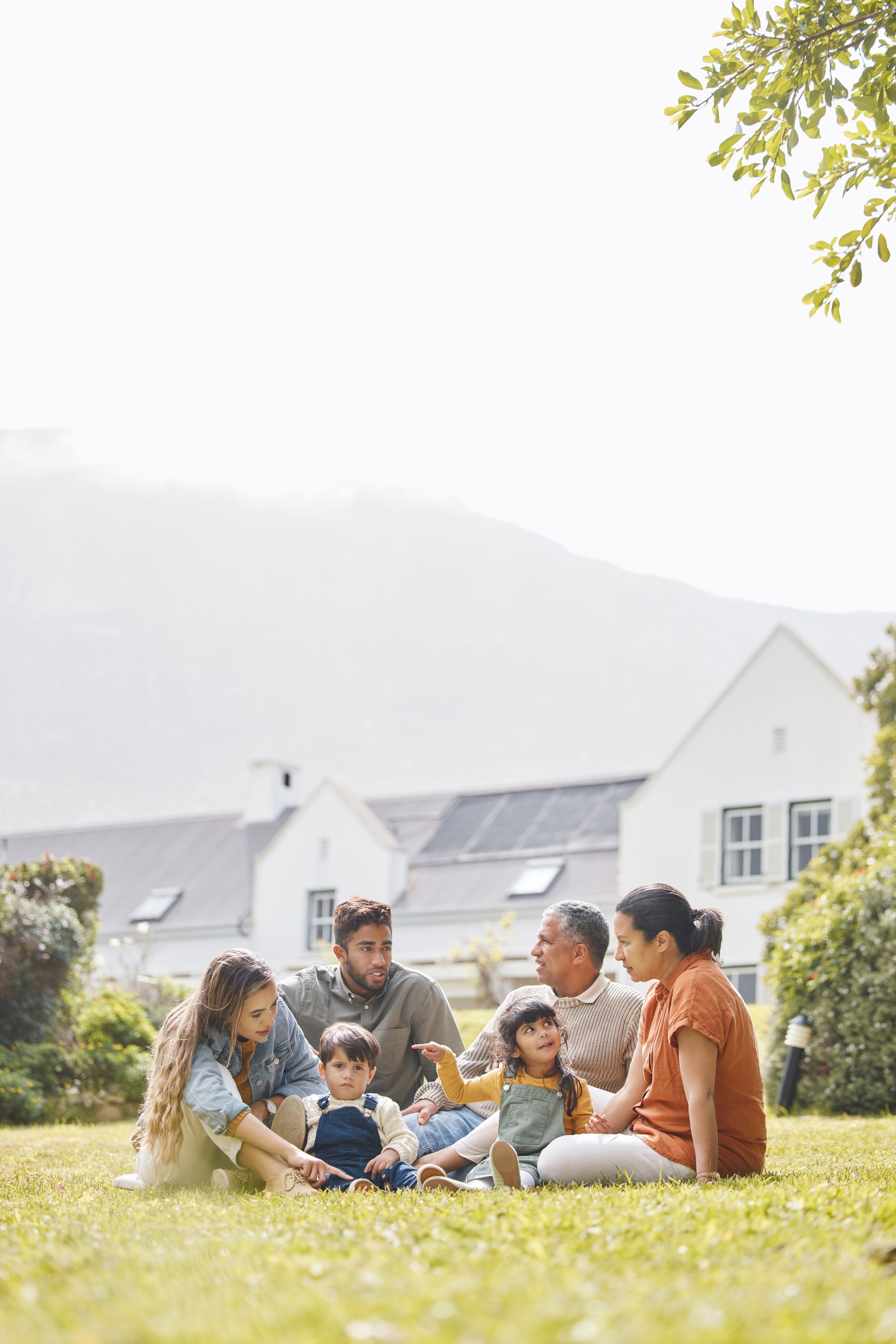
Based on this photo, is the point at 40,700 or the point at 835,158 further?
the point at 40,700

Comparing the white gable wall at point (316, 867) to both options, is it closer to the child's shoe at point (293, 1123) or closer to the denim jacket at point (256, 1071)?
the denim jacket at point (256, 1071)

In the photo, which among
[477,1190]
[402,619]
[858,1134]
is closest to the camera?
[477,1190]

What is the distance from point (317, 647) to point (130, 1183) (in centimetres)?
13399

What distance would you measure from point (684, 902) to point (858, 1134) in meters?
4.53

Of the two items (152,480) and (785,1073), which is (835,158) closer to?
(785,1073)

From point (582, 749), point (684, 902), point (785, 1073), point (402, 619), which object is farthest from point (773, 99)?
point (402, 619)

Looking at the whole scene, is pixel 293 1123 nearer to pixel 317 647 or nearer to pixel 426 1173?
pixel 426 1173

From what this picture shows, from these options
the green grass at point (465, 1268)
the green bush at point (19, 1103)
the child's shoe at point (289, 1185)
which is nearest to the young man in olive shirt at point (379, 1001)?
the child's shoe at point (289, 1185)

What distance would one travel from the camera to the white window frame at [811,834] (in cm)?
2420

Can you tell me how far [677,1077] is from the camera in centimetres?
529

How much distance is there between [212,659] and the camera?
449 ft

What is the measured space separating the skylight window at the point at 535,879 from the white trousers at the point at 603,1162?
2146cm

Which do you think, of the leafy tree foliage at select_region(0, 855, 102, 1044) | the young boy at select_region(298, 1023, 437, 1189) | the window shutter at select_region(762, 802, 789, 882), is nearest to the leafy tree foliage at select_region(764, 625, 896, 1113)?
the young boy at select_region(298, 1023, 437, 1189)

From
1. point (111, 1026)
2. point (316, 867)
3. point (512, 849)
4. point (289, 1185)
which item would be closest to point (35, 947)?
point (111, 1026)
